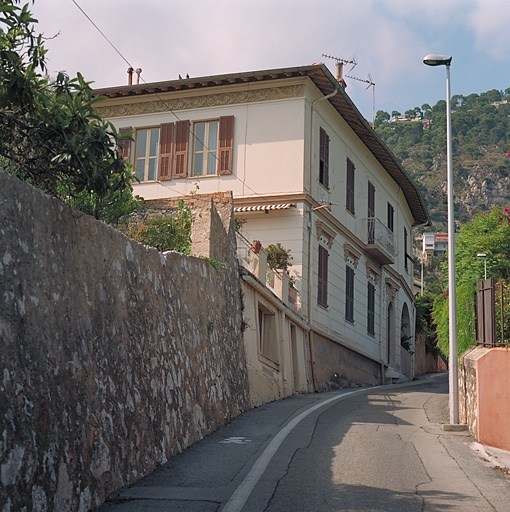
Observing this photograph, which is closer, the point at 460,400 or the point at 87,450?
the point at 87,450

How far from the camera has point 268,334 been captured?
22.1 meters

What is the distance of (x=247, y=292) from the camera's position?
19.4 metres

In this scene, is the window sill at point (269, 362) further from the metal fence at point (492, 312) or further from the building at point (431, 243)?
the building at point (431, 243)

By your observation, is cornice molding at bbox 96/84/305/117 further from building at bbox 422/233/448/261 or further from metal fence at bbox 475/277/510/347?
building at bbox 422/233/448/261

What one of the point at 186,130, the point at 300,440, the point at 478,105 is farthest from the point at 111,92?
the point at 478,105

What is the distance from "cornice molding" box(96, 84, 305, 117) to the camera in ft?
85.1

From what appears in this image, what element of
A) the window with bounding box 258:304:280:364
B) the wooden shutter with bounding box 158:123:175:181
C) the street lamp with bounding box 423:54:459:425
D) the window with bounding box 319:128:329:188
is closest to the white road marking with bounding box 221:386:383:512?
the street lamp with bounding box 423:54:459:425

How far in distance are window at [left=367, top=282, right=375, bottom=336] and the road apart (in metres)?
17.8

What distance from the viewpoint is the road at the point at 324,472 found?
7.87 metres

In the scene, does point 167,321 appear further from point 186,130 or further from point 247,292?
point 186,130

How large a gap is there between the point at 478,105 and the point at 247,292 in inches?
5353

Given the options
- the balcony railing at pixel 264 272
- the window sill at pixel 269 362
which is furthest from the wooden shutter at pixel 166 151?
the window sill at pixel 269 362

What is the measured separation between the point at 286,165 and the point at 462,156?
308ft

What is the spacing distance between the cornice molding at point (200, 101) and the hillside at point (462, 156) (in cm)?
6990
